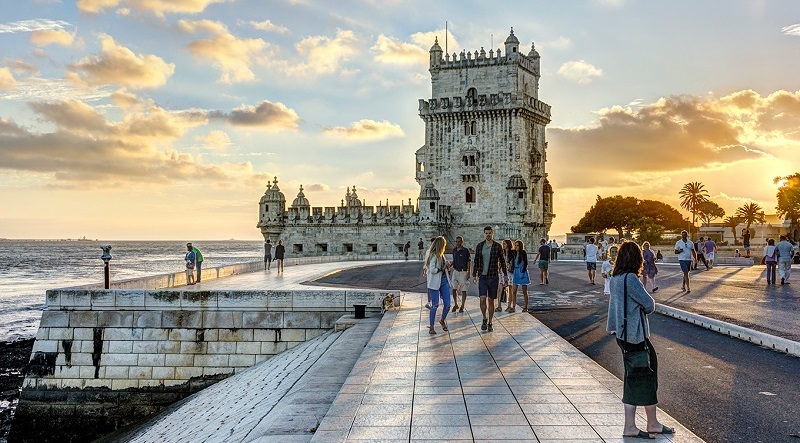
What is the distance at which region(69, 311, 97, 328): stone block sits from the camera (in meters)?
16.9

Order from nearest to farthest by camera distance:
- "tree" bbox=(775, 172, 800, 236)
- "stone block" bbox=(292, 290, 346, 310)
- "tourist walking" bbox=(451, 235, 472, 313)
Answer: "tourist walking" bbox=(451, 235, 472, 313)
"stone block" bbox=(292, 290, 346, 310)
"tree" bbox=(775, 172, 800, 236)

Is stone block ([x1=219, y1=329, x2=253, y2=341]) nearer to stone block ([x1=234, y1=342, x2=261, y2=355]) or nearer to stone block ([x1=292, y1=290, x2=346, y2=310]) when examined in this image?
stone block ([x1=234, y1=342, x2=261, y2=355])

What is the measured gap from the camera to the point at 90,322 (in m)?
16.9

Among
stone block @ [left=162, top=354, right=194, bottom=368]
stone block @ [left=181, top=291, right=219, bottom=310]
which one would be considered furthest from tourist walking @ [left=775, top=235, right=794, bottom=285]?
stone block @ [left=162, top=354, right=194, bottom=368]

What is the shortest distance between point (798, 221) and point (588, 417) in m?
76.0

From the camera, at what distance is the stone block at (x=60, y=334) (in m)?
16.9

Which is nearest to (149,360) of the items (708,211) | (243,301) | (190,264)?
(243,301)

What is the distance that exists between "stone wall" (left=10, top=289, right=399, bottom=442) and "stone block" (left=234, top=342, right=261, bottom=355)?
25mm

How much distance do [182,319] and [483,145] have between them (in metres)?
37.7

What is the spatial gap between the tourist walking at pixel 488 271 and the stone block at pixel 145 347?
8.60m

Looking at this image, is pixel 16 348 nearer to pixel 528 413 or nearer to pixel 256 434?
pixel 256 434

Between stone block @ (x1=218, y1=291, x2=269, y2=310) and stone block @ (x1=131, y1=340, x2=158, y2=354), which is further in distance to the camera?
stone block @ (x1=131, y1=340, x2=158, y2=354)

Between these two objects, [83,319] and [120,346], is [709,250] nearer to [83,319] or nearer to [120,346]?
[120,346]

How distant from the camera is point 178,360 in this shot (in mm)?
16734
